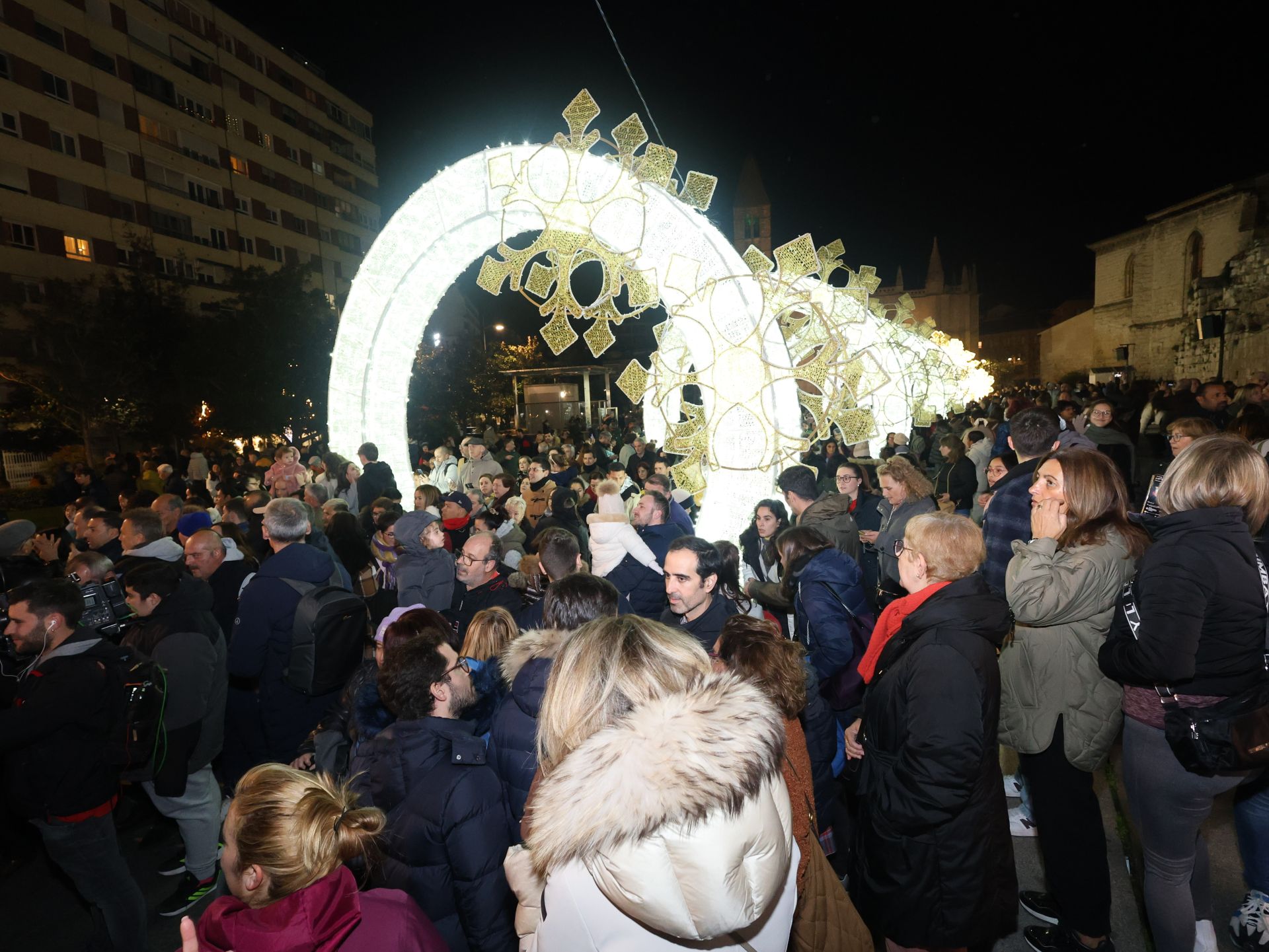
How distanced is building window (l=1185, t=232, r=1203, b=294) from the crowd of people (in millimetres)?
39340

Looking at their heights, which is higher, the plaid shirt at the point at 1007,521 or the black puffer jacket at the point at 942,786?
the plaid shirt at the point at 1007,521

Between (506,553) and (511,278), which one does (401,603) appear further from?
(511,278)

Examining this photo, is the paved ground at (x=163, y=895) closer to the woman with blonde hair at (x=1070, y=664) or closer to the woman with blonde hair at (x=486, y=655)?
the woman with blonde hair at (x=1070, y=664)

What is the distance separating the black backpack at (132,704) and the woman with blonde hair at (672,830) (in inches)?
99.2

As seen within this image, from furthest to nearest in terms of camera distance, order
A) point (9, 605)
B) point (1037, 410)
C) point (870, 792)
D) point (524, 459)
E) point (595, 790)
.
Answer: point (524, 459)
point (1037, 410)
point (9, 605)
point (870, 792)
point (595, 790)

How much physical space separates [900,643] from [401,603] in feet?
11.1

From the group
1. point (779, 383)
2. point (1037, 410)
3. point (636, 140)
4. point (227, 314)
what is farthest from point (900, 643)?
point (227, 314)

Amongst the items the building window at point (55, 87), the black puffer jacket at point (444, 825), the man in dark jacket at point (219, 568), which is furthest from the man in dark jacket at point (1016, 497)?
the building window at point (55, 87)

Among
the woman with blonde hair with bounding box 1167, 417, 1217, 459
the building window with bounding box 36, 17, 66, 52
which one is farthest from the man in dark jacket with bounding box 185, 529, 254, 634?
the building window with bounding box 36, 17, 66, 52

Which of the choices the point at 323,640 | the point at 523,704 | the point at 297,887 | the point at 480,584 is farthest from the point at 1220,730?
the point at 323,640

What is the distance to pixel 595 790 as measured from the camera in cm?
128

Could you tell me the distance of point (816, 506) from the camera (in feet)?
15.6

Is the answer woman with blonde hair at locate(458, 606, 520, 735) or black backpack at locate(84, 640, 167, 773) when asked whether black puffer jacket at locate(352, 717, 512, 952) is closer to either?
woman with blonde hair at locate(458, 606, 520, 735)

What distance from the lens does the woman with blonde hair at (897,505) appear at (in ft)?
15.0
